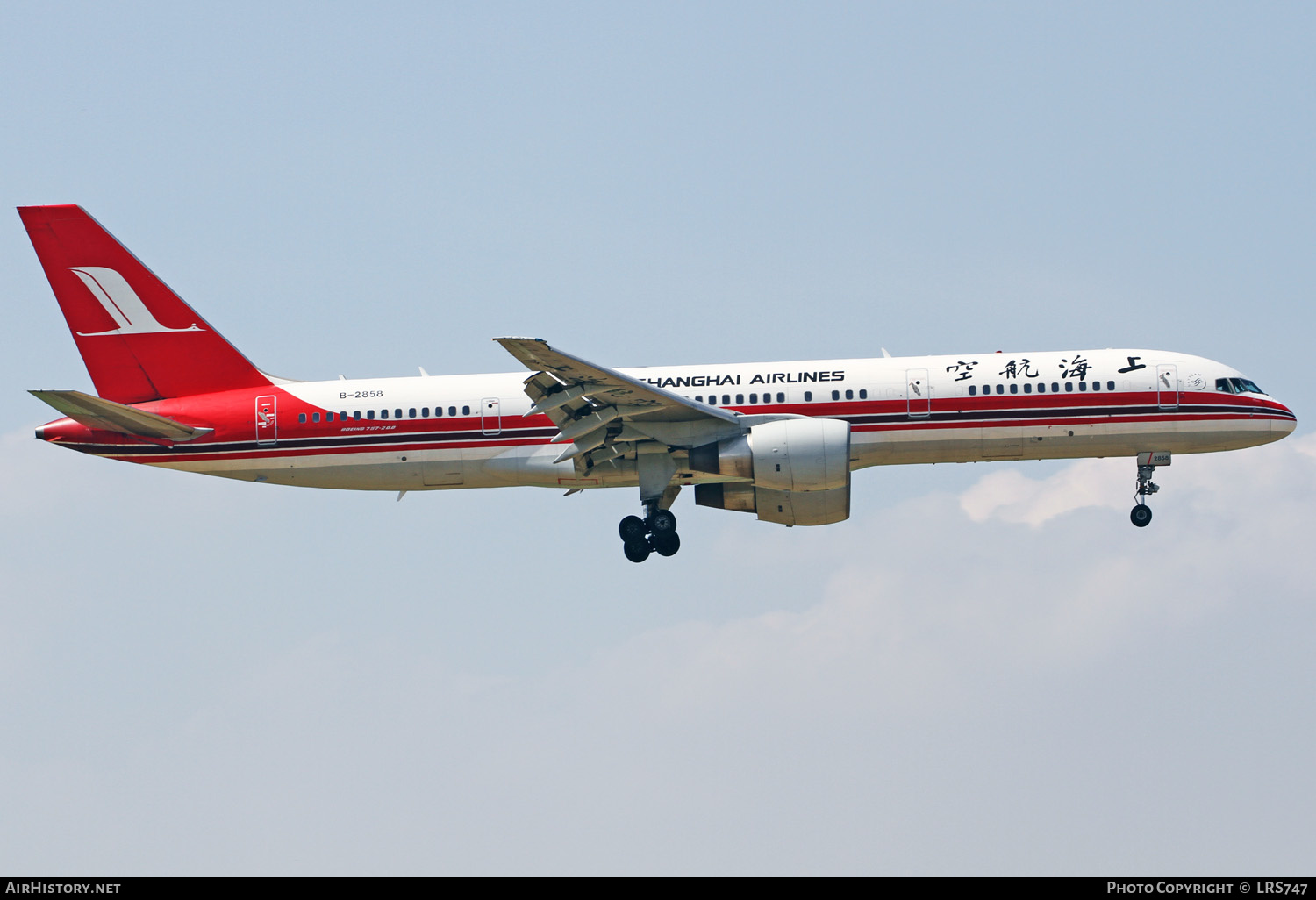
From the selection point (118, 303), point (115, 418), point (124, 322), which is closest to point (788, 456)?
point (115, 418)

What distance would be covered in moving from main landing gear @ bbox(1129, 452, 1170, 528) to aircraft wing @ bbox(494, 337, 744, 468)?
1127 cm

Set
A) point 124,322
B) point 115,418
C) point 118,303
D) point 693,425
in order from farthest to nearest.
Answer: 1. point 118,303
2. point 124,322
3. point 115,418
4. point 693,425

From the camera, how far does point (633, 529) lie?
1550 inches

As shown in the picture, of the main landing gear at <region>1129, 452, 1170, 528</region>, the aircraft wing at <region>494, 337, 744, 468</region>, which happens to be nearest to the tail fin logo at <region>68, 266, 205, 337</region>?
the aircraft wing at <region>494, 337, 744, 468</region>

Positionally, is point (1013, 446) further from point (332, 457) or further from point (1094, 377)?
point (332, 457)

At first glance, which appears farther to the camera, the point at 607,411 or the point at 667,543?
the point at 667,543

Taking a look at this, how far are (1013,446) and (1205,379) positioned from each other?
5.52 m

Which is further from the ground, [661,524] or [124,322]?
[124,322]

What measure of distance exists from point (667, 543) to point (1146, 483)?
13318mm

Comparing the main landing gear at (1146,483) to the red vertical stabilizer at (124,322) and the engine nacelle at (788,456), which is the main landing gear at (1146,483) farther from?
the red vertical stabilizer at (124,322)

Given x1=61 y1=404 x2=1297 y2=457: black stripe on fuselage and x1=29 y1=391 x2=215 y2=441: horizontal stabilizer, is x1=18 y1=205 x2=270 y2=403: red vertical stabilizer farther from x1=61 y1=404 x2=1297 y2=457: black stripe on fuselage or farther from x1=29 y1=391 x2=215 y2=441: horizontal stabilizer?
x1=61 y1=404 x2=1297 y2=457: black stripe on fuselage

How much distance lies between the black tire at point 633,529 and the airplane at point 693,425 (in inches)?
1.9

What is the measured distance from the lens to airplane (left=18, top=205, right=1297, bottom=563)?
37.5 metres

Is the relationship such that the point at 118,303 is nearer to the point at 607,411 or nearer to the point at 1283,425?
the point at 607,411
